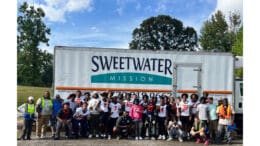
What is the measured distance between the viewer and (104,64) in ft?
45.9

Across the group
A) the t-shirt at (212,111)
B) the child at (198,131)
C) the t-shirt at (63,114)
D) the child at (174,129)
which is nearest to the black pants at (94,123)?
the t-shirt at (63,114)

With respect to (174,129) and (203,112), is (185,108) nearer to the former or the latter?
(203,112)

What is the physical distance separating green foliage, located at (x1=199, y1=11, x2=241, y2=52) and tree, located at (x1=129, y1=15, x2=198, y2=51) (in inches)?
404

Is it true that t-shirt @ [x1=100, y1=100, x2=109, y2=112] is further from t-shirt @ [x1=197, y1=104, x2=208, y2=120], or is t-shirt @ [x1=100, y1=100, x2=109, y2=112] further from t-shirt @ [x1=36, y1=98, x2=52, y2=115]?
t-shirt @ [x1=197, y1=104, x2=208, y2=120]

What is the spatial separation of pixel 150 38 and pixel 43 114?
4326 centimetres

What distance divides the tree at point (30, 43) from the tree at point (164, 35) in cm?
3248

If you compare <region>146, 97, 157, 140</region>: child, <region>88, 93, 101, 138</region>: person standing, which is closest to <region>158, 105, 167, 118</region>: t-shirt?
<region>146, 97, 157, 140</region>: child

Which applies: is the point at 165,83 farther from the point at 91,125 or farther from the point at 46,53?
the point at 46,53

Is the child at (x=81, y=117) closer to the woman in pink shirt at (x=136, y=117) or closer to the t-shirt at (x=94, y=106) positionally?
the t-shirt at (x=94, y=106)

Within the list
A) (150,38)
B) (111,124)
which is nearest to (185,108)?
(111,124)

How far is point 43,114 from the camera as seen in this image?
42.6ft
